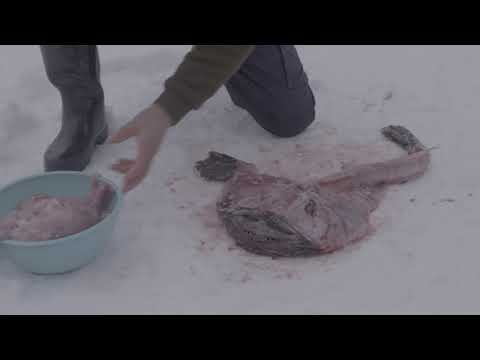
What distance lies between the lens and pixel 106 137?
9.36ft

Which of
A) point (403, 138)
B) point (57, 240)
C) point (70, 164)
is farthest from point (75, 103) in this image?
point (403, 138)

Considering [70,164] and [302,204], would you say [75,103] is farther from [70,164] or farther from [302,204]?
[302,204]

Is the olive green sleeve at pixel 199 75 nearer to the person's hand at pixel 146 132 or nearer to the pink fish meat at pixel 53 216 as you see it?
the person's hand at pixel 146 132

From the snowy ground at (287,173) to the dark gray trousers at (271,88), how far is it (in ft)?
0.28

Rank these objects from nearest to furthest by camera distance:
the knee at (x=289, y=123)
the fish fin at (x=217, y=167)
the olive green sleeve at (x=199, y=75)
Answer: the olive green sleeve at (x=199, y=75) < the fish fin at (x=217, y=167) < the knee at (x=289, y=123)

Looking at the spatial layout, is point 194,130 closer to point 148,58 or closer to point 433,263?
point 148,58

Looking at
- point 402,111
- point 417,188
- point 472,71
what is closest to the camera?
point 417,188

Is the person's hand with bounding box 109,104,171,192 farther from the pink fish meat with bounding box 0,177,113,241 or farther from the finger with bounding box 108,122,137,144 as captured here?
the pink fish meat with bounding box 0,177,113,241

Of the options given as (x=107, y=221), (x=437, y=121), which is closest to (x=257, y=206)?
(x=107, y=221)

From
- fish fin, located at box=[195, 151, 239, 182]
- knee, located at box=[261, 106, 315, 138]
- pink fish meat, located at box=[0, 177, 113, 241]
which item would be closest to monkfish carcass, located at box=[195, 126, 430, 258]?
fish fin, located at box=[195, 151, 239, 182]

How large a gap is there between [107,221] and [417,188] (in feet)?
4.00

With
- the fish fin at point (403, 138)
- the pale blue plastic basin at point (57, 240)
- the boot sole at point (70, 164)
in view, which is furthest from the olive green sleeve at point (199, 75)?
the fish fin at point (403, 138)

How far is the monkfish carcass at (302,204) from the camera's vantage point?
208 cm

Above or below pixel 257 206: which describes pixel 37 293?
below
